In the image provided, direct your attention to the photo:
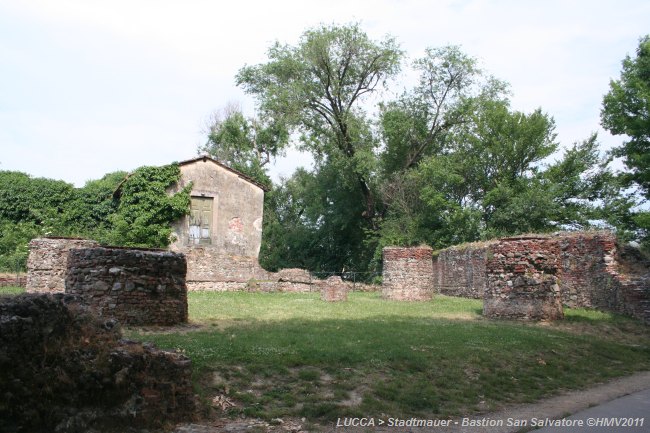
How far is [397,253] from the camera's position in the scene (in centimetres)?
2205

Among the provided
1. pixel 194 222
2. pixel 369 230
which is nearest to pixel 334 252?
pixel 369 230

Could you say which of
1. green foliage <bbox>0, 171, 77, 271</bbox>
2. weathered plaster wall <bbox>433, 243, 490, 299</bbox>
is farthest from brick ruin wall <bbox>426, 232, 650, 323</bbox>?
green foliage <bbox>0, 171, 77, 271</bbox>

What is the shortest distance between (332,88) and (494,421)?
3107cm

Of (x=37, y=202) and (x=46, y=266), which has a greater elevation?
(x=37, y=202)

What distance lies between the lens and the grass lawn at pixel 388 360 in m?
7.04

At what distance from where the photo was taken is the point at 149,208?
27203 mm

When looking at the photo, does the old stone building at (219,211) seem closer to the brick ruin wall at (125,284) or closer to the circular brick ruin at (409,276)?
the circular brick ruin at (409,276)

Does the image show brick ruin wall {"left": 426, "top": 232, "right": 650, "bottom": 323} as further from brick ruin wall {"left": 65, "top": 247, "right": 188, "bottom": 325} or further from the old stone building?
the old stone building

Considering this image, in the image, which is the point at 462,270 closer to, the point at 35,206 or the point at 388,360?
the point at 388,360

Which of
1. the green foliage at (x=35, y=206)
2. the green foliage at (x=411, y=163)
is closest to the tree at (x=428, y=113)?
the green foliage at (x=411, y=163)

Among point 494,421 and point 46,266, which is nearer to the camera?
point 494,421

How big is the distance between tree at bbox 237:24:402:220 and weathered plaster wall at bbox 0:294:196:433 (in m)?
29.0

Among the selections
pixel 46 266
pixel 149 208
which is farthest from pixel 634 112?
pixel 46 266

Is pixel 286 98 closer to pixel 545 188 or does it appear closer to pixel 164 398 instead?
pixel 545 188
